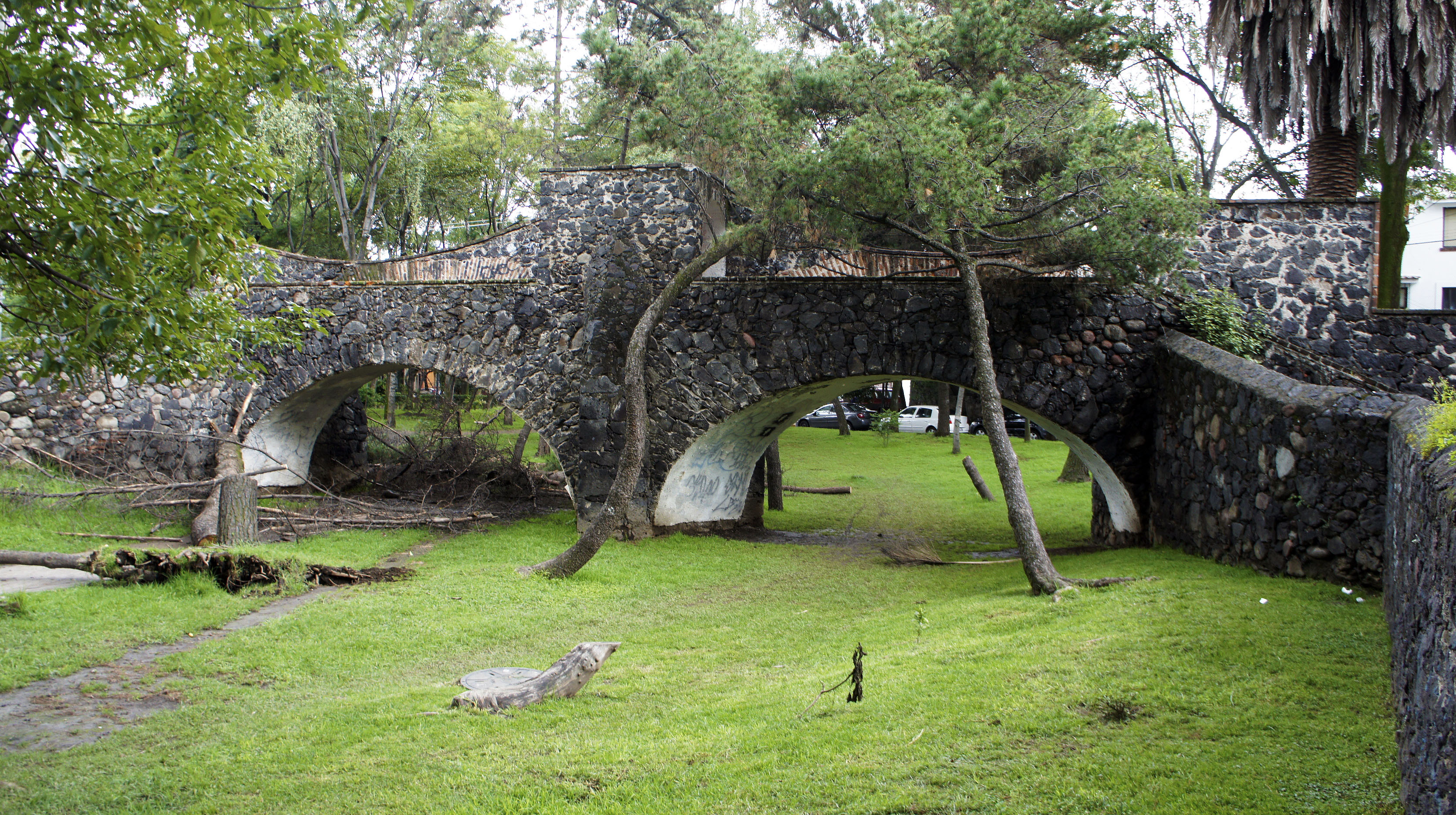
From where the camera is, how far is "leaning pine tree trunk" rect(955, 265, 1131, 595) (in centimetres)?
713

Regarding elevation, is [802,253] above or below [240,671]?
above

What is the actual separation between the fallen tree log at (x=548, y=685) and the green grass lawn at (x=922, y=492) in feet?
21.4

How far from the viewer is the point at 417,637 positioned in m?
6.78

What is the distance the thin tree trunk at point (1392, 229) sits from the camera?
13.3 meters

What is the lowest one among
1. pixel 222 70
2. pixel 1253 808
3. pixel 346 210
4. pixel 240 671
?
pixel 240 671

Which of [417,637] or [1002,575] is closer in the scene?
[417,637]

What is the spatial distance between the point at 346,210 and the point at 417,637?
1637 cm

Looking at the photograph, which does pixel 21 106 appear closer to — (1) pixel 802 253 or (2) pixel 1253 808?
(2) pixel 1253 808

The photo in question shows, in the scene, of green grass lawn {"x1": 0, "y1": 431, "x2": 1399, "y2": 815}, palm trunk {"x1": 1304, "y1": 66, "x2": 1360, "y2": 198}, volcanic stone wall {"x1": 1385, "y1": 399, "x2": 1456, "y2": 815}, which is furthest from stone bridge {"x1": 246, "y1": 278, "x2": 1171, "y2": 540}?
volcanic stone wall {"x1": 1385, "y1": 399, "x2": 1456, "y2": 815}

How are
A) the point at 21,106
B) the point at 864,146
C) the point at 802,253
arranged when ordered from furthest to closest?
the point at 802,253 < the point at 864,146 < the point at 21,106

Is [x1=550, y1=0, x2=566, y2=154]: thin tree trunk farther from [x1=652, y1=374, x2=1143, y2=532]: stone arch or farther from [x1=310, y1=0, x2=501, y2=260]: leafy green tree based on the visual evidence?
[x1=652, y1=374, x2=1143, y2=532]: stone arch

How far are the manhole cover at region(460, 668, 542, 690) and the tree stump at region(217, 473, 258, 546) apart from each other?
17.0 feet

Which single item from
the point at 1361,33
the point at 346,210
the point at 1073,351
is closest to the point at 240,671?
the point at 1073,351

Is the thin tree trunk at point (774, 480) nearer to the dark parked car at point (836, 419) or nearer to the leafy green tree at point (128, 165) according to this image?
the leafy green tree at point (128, 165)
